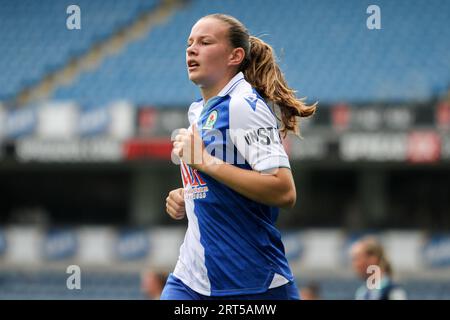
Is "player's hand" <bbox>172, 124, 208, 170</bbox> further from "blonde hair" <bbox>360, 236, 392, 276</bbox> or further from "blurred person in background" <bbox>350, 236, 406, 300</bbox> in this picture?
"blonde hair" <bbox>360, 236, 392, 276</bbox>

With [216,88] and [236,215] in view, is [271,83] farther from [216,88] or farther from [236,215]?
[236,215]

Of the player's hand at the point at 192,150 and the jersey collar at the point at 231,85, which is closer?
the player's hand at the point at 192,150

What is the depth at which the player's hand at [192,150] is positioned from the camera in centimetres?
294

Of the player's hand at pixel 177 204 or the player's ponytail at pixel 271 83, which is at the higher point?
the player's ponytail at pixel 271 83

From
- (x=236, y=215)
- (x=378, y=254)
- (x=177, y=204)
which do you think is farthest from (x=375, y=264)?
(x=236, y=215)

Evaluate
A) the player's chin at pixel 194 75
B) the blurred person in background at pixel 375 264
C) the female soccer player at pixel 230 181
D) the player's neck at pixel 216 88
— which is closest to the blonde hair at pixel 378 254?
the blurred person in background at pixel 375 264

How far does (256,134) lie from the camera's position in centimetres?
296

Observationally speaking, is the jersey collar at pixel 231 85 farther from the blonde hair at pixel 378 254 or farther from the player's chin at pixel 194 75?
the blonde hair at pixel 378 254

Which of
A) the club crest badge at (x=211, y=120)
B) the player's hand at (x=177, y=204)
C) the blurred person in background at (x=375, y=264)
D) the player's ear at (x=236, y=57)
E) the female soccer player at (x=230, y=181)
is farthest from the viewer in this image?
→ the blurred person in background at (x=375, y=264)

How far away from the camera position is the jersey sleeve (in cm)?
295

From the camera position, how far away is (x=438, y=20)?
15391mm

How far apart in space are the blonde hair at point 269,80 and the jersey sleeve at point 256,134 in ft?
0.73

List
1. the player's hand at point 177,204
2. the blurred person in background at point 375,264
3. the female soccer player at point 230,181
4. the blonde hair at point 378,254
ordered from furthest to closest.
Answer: the blonde hair at point 378,254, the blurred person in background at point 375,264, the player's hand at point 177,204, the female soccer player at point 230,181

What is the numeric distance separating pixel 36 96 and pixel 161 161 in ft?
12.2
